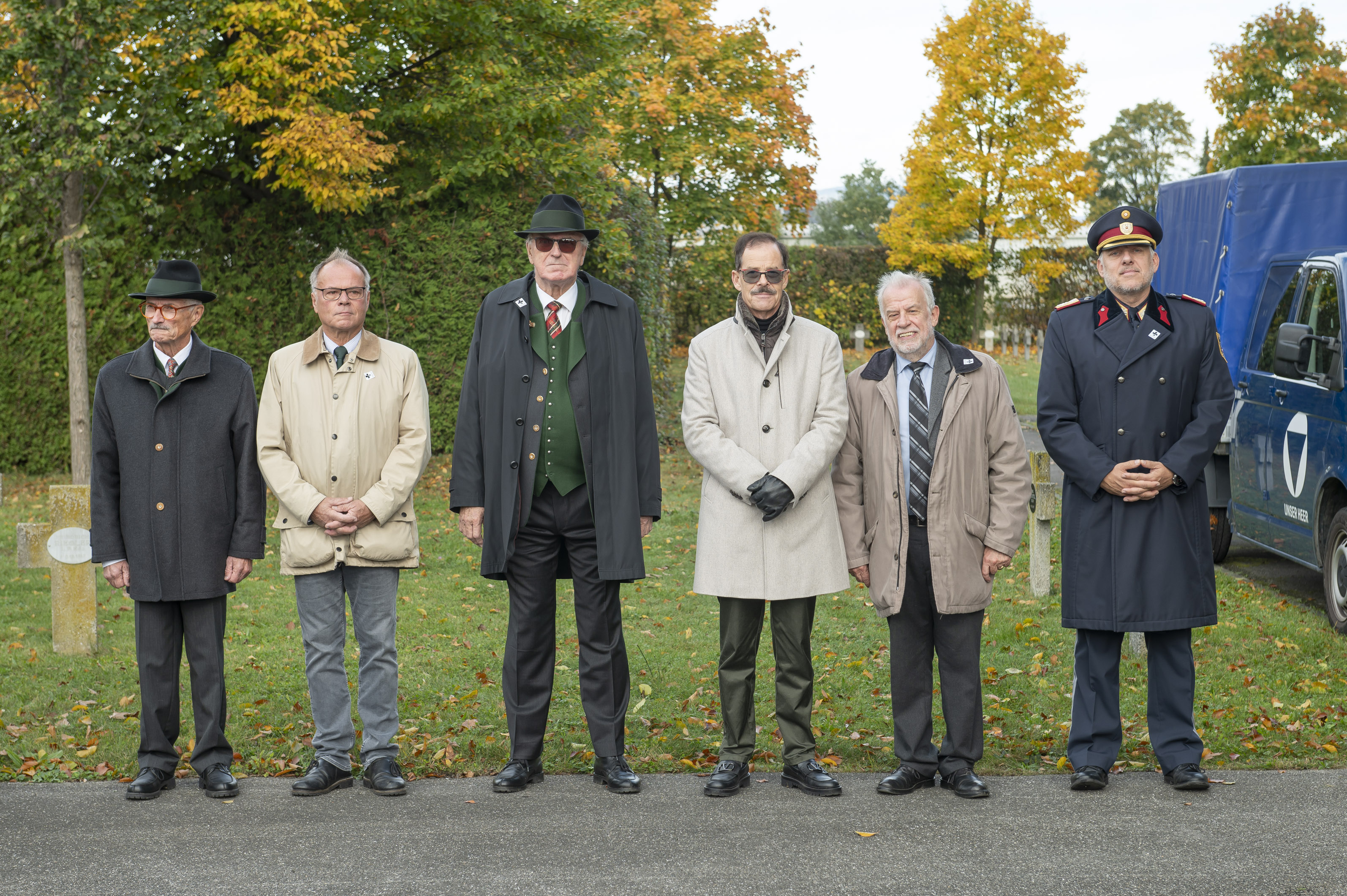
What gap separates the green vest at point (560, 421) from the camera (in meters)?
5.06

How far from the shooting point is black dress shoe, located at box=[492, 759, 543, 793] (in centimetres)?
501

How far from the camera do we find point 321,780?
4957mm

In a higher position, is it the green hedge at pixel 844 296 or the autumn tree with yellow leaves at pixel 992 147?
the autumn tree with yellow leaves at pixel 992 147

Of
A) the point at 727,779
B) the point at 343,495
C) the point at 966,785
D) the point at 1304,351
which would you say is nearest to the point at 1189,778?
the point at 966,785

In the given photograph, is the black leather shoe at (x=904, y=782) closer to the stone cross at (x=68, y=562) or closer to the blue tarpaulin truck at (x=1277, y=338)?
the blue tarpaulin truck at (x=1277, y=338)

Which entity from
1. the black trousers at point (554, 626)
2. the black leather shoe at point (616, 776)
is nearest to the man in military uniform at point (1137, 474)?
the black leather shoe at point (616, 776)

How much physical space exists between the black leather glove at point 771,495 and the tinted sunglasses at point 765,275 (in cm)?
77

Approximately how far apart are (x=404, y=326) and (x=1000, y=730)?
1032cm

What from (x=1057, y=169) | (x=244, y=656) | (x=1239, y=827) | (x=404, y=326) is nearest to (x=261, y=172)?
(x=404, y=326)

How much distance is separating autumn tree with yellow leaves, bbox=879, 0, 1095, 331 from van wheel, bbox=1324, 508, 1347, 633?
25054mm

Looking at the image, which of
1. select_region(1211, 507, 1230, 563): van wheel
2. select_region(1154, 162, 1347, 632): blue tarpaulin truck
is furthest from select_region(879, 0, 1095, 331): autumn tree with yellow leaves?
select_region(1211, 507, 1230, 563): van wheel

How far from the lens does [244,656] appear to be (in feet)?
24.3

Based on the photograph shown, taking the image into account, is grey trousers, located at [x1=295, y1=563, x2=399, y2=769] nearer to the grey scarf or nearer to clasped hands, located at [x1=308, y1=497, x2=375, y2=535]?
clasped hands, located at [x1=308, y1=497, x2=375, y2=535]

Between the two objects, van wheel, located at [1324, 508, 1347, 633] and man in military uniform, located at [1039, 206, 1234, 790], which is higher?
man in military uniform, located at [1039, 206, 1234, 790]
